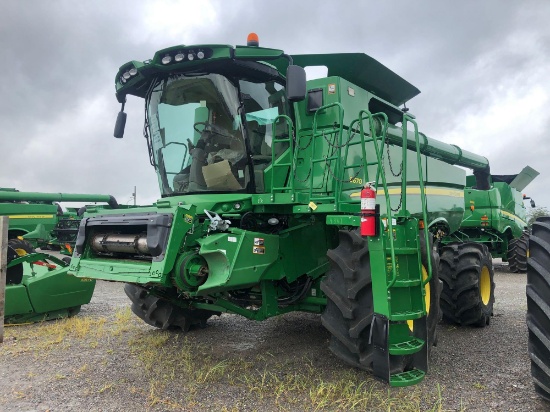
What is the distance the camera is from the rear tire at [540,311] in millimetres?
2914

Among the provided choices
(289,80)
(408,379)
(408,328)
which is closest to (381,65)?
(289,80)

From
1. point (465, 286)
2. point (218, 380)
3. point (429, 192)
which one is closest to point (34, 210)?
point (218, 380)

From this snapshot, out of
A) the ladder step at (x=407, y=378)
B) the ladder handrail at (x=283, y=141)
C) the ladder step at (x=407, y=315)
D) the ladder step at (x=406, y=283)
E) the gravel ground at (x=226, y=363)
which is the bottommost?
the gravel ground at (x=226, y=363)

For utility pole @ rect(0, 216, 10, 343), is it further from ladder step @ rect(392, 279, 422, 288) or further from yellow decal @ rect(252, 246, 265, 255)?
ladder step @ rect(392, 279, 422, 288)

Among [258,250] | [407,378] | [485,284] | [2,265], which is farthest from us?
[485,284]

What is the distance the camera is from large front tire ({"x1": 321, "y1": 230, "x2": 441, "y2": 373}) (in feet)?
11.0

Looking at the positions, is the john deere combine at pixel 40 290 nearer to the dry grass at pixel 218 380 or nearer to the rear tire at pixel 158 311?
the dry grass at pixel 218 380

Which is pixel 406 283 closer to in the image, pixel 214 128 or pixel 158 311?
pixel 214 128

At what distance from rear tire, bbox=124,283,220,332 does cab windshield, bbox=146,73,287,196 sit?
4.84ft

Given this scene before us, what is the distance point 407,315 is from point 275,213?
1549mm

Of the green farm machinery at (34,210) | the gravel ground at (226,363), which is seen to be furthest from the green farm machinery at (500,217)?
the green farm machinery at (34,210)

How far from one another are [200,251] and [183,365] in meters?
1.35

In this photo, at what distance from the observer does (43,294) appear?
20.5 ft

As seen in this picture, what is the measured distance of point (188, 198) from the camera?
422 cm
